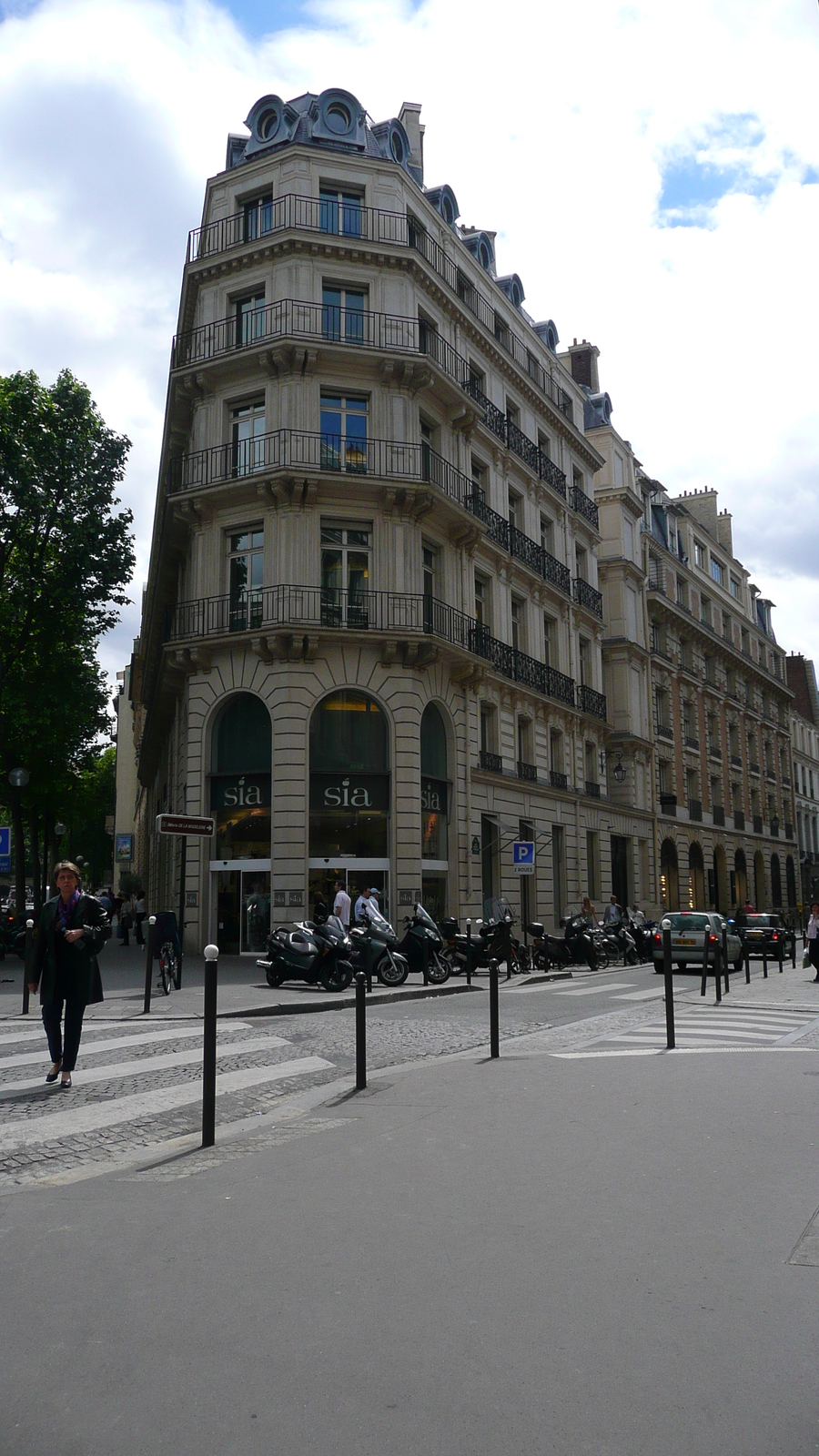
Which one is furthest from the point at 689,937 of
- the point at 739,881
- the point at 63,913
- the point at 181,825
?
the point at 739,881

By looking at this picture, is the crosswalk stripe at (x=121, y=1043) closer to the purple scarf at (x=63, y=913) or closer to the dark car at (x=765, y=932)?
the purple scarf at (x=63, y=913)

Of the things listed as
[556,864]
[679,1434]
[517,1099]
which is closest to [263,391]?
[556,864]

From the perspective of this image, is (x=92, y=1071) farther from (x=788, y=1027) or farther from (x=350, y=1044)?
(x=788, y=1027)

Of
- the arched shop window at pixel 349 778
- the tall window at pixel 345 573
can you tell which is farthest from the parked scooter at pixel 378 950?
the tall window at pixel 345 573

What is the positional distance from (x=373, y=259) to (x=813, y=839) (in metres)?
60.8

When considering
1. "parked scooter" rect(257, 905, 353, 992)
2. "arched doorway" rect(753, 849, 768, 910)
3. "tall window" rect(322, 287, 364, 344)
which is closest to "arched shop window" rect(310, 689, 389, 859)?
"parked scooter" rect(257, 905, 353, 992)

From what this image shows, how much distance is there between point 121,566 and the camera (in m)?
31.8

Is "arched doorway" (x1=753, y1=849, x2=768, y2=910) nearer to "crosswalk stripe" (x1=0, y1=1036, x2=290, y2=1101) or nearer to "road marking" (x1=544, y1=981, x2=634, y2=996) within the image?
"road marking" (x1=544, y1=981, x2=634, y2=996)

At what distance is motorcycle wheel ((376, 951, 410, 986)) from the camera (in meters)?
18.1

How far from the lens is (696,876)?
51.2 metres

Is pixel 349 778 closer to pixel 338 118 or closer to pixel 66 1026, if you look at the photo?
pixel 338 118

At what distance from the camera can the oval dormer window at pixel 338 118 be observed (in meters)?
28.5

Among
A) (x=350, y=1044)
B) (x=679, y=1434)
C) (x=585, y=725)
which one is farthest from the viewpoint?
(x=585, y=725)

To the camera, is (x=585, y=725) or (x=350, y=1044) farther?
(x=585, y=725)
